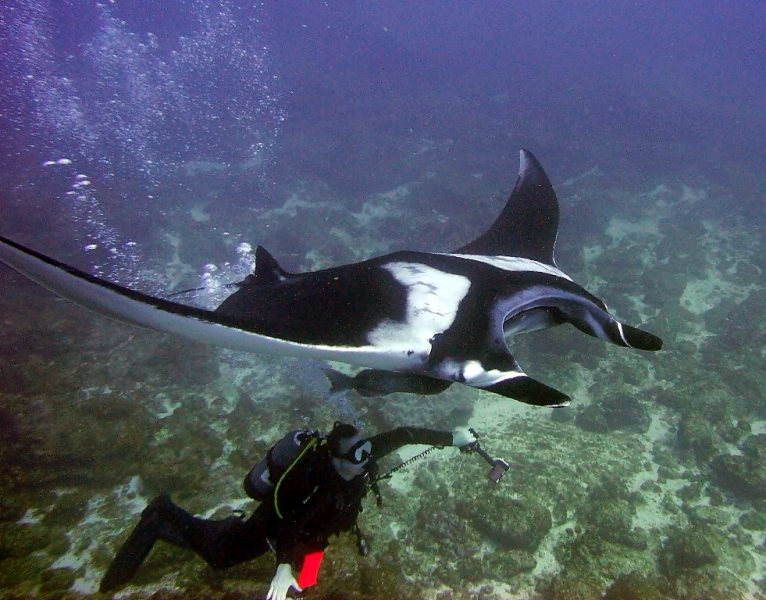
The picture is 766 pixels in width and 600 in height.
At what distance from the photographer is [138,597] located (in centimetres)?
411

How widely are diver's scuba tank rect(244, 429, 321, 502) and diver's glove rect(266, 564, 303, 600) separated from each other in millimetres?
527

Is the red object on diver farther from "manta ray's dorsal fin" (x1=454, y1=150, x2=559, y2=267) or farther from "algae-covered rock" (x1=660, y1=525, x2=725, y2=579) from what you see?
"algae-covered rock" (x1=660, y1=525, x2=725, y2=579)

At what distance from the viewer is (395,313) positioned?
214cm

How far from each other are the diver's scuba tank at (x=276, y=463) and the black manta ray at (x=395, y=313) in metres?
1.17

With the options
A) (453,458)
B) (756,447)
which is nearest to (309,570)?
(453,458)

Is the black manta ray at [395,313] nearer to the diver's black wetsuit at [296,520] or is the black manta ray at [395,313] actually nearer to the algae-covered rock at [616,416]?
the diver's black wetsuit at [296,520]

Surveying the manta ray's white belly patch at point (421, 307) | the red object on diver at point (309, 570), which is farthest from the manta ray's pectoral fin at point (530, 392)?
the red object on diver at point (309, 570)

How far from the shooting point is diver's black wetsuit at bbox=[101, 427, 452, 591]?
10.2ft

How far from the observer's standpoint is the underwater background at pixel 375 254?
5383 millimetres

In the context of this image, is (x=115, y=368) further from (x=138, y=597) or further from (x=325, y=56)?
(x=325, y=56)

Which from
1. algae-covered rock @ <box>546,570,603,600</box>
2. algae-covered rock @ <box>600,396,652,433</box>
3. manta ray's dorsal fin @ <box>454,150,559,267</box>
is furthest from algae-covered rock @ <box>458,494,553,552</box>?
manta ray's dorsal fin @ <box>454,150,559,267</box>

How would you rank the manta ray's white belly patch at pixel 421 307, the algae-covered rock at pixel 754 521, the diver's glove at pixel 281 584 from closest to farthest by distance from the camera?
the manta ray's white belly patch at pixel 421 307 → the diver's glove at pixel 281 584 → the algae-covered rock at pixel 754 521

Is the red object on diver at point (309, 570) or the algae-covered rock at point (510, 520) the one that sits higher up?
the red object on diver at point (309, 570)

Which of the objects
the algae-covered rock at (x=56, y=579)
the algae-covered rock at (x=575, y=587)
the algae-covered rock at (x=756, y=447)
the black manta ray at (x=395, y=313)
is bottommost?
the algae-covered rock at (x=756, y=447)
